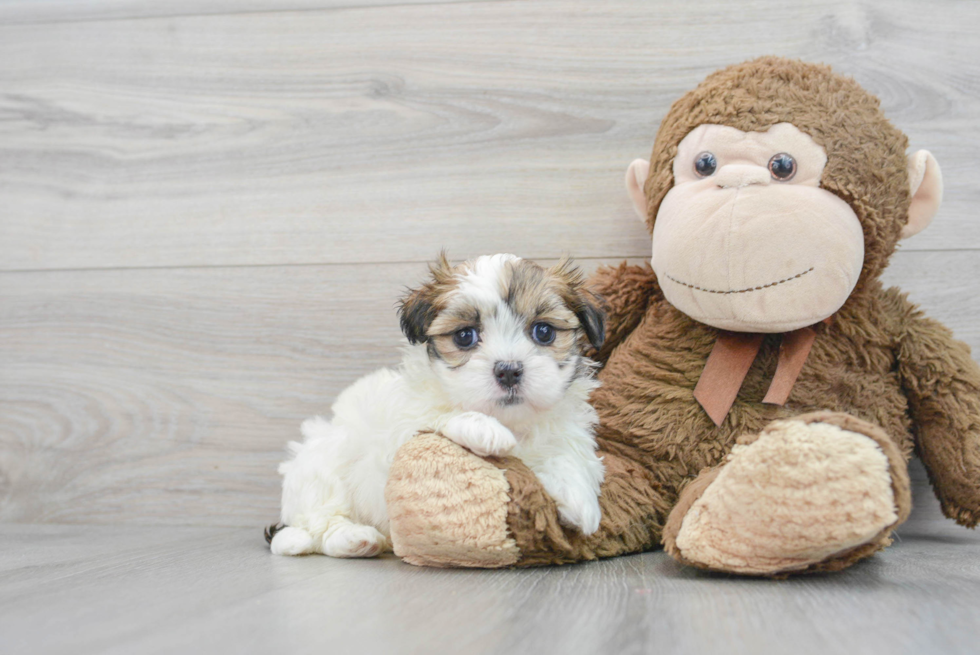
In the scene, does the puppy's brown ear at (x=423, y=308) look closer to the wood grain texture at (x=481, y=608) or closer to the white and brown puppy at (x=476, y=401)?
the white and brown puppy at (x=476, y=401)

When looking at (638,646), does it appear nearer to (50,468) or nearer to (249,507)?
(249,507)

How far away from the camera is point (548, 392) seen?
110cm

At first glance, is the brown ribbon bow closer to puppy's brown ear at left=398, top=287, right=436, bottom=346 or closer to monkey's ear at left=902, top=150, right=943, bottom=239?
monkey's ear at left=902, top=150, right=943, bottom=239

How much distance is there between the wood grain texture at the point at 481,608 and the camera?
0.77m

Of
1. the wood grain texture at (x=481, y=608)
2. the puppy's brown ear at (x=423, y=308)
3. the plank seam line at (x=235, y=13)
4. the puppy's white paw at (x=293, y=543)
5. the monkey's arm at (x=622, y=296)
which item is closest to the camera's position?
the wood grain texture at (x=481, y=608)

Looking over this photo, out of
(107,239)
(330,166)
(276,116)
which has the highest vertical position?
(276,116)

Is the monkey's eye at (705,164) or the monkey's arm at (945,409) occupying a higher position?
the monkey's eye at (705,164)

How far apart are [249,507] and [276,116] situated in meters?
0.90

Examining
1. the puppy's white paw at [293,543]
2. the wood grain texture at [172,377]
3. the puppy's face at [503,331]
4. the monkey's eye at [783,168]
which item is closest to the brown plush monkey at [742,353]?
the monkey's eye at [783,168]

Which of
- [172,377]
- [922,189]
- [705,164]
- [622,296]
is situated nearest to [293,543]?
[172,377]

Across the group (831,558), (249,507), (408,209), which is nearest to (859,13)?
(408,209)

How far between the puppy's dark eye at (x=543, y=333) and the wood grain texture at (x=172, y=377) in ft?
1.89

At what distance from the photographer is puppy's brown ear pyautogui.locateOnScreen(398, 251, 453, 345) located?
1173 millimetres

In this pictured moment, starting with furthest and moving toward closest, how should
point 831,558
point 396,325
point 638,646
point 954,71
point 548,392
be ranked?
point 396,325 → point 954,71 → point 548,392 → point 831,558 → point 638,646
